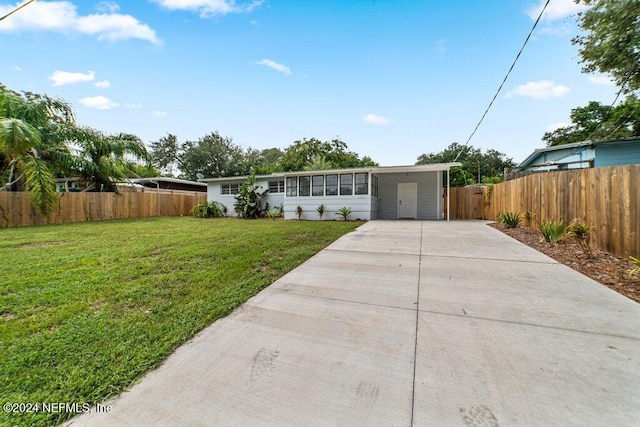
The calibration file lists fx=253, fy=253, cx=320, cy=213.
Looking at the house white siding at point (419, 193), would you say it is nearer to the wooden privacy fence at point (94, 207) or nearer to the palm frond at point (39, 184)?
the wooden privacy fence at point (94, 207)

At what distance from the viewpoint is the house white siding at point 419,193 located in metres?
13.3

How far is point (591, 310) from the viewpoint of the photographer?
2.62m

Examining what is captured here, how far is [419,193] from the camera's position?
45.4 ft

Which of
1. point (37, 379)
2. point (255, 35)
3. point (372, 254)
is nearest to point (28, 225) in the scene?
point (255, 35)

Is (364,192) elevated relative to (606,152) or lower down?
lower down

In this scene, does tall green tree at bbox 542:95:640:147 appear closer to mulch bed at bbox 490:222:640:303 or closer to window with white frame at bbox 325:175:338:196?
mulch bed at bbox 490:222:640:303

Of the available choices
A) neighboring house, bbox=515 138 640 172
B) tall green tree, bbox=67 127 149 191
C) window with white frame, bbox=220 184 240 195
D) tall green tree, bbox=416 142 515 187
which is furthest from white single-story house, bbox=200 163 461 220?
tall green tree, bbox=416 142 515 187

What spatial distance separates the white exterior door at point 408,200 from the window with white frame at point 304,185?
5119 mm

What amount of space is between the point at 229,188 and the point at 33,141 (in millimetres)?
8656

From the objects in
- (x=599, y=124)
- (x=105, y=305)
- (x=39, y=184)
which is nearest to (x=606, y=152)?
(x=599, y=124)

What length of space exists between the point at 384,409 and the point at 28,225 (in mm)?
15455

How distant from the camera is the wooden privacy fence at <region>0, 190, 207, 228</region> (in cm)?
1030

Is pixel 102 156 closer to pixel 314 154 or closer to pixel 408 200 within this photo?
pixel 314 154

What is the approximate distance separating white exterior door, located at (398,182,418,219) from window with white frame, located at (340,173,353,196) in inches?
132
